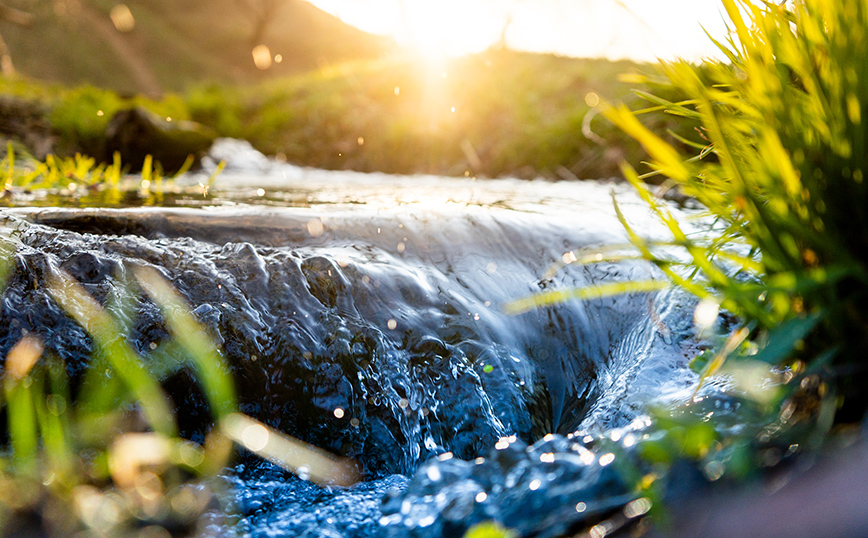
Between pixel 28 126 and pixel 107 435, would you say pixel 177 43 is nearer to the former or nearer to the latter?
pixel 28 126

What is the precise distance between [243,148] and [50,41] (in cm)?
3253

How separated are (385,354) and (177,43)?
148 ft

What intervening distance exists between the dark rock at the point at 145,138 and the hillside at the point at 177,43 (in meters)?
25.5

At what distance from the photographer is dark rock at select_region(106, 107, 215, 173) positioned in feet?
19.5

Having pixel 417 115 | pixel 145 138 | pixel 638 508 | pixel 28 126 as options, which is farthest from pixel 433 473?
pixel 417 115

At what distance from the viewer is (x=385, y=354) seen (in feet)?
4.49

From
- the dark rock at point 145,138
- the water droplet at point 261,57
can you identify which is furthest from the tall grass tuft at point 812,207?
the water droplet at point 261,57

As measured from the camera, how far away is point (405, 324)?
4.82ft

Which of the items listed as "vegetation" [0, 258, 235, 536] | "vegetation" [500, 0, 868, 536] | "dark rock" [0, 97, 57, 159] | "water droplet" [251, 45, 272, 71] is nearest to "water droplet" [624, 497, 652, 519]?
"vegetation" [500, 0, 868, 536]

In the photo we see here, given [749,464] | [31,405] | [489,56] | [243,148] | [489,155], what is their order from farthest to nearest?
1. [489,56]
2. [489,155]
3. [243,148]
4. [31,405]
5. [749,464]

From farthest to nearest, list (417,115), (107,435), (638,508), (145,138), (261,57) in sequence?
(261,57) → (417,115) → (145,138) → (107,435) → (638,508)

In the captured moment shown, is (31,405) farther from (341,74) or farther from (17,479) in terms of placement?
(341,74)

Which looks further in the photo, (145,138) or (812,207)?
(145,138)

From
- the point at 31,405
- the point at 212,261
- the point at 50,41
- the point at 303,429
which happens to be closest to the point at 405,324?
the point at 303,429
